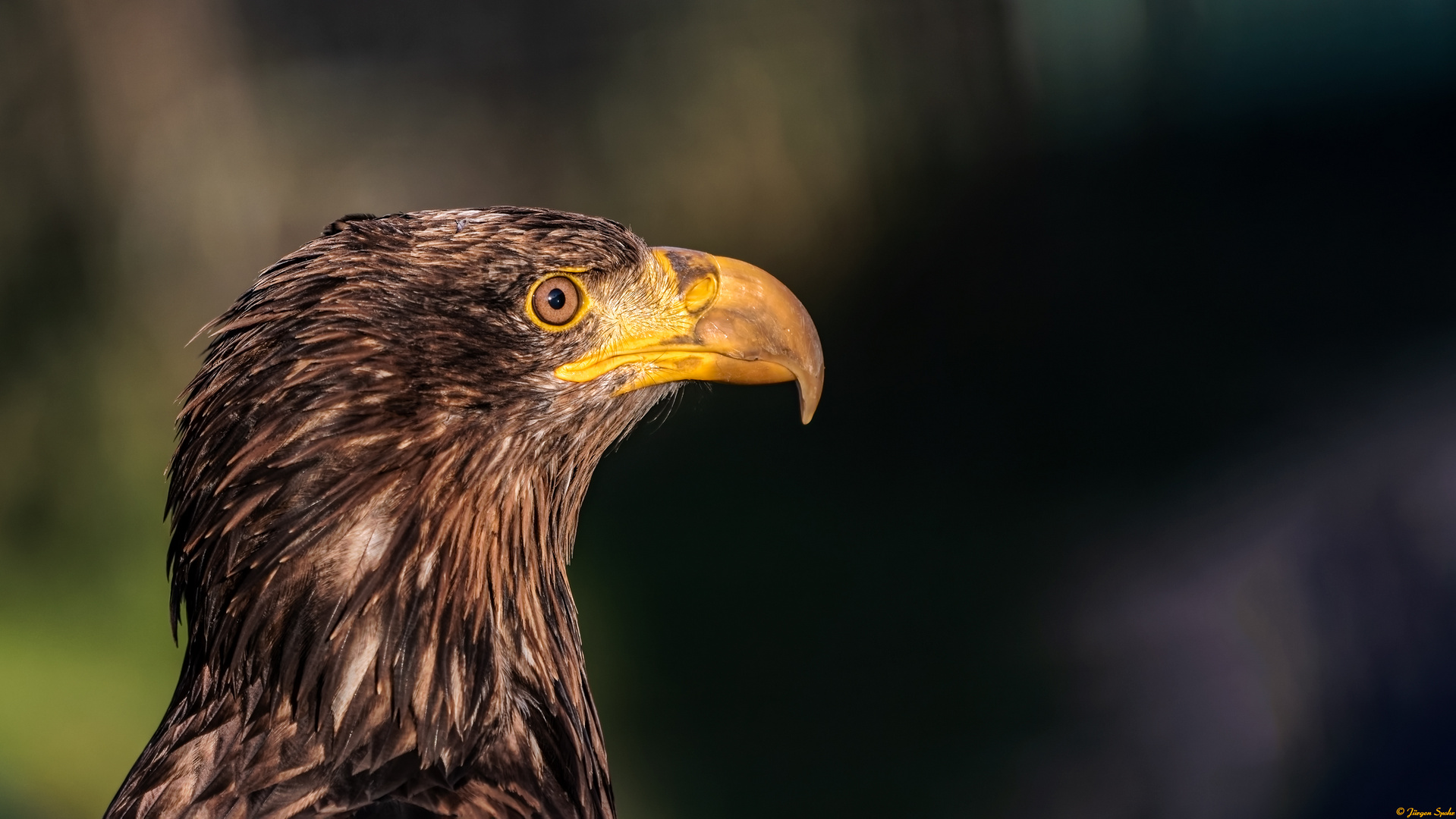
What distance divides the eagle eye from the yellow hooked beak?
8 cm

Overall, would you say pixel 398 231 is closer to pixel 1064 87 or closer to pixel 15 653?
pixel 1064 87

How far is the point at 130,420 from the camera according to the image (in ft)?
11.0

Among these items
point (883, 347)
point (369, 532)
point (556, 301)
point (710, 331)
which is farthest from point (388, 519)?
point (883, 347)

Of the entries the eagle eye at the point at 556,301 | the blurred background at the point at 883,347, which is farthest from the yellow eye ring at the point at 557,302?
the blurred background at the point at 883,347

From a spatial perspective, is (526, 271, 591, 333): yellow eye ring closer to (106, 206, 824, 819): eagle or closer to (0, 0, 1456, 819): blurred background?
(106, 206, 824, 819): eagle

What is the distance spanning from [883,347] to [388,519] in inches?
86.7

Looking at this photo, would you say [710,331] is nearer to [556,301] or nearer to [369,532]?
[556,301]

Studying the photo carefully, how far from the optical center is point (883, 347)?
3270 mm

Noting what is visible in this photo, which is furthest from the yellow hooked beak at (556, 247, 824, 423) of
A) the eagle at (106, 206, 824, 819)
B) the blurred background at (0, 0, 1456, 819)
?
the blurred background at (0, 0, 1456, 819)

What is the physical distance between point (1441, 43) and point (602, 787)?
303cm

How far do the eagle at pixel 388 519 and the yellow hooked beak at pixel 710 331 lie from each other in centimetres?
2

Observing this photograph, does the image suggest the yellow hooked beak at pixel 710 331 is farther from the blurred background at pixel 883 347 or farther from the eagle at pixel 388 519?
the blurred background at pixel 883 347

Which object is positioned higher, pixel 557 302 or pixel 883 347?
pixel 557 302

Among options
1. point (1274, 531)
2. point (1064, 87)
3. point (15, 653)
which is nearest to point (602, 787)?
point (1274, 531)
